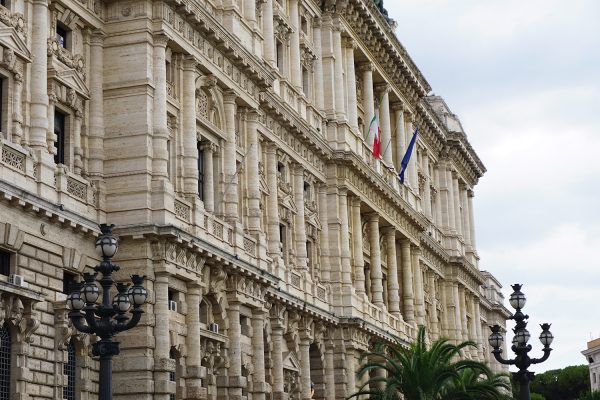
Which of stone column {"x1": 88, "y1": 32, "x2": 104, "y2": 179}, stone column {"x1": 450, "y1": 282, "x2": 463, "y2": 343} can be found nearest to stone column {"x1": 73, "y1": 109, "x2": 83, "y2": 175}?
stone column {"x1": 88, "y1": 32, "x2": 104, "y2": 179}

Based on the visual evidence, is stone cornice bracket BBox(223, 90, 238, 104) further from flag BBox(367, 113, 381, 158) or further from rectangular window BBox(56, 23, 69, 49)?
flag BBox(367, 113, 381, 158)

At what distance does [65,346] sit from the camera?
29141mm

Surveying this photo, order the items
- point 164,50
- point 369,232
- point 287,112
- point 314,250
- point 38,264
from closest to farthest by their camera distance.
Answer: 1. point 38,264
2. point 164,50
3. point 287,112
4. point 314,250
5. point 369,232

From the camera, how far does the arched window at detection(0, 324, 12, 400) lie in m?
27.1

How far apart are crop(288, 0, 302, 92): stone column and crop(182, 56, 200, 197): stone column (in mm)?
12902

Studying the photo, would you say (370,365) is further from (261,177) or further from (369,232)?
(369,232)

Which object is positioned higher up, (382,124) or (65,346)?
(382,124)

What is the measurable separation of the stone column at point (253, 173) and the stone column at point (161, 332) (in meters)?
7.63

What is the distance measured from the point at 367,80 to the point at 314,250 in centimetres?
1336

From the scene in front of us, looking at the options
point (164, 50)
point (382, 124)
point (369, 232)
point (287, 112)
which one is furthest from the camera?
point (382, 124)

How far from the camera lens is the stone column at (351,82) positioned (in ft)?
181

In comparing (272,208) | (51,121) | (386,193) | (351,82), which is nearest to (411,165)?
(386,193)

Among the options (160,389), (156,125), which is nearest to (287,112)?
(156,125)

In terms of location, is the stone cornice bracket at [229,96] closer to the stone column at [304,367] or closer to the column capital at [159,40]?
the column capital at [159,40]
